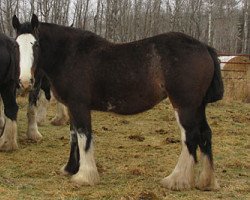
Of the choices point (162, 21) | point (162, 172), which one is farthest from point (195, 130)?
point (162, 21)

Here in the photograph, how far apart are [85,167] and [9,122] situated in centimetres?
243

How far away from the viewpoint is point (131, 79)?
539 cm

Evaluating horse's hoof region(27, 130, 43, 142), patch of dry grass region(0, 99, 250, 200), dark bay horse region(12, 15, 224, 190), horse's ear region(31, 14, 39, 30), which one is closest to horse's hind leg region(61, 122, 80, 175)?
patch of dry grass region(0, 99, 250, 200)

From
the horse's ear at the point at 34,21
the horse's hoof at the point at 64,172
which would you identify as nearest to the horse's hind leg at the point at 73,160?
the horse's hoof at the point at 64,172

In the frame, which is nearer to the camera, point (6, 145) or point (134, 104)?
point (134, 104)

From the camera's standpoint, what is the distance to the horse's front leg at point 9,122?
7.30 meters

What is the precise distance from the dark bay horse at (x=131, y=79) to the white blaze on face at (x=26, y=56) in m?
0.02

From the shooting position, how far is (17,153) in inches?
284

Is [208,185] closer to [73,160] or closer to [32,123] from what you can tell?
[73,160]

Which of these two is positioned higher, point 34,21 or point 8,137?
point 34,21

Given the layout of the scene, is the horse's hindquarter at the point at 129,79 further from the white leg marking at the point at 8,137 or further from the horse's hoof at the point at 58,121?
the horse's hoof at the point at 58,121

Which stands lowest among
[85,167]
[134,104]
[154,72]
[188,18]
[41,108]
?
[85,167]

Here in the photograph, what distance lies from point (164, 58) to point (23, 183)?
2.38 meters

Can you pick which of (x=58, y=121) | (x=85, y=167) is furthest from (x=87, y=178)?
(x=58, y=121)
